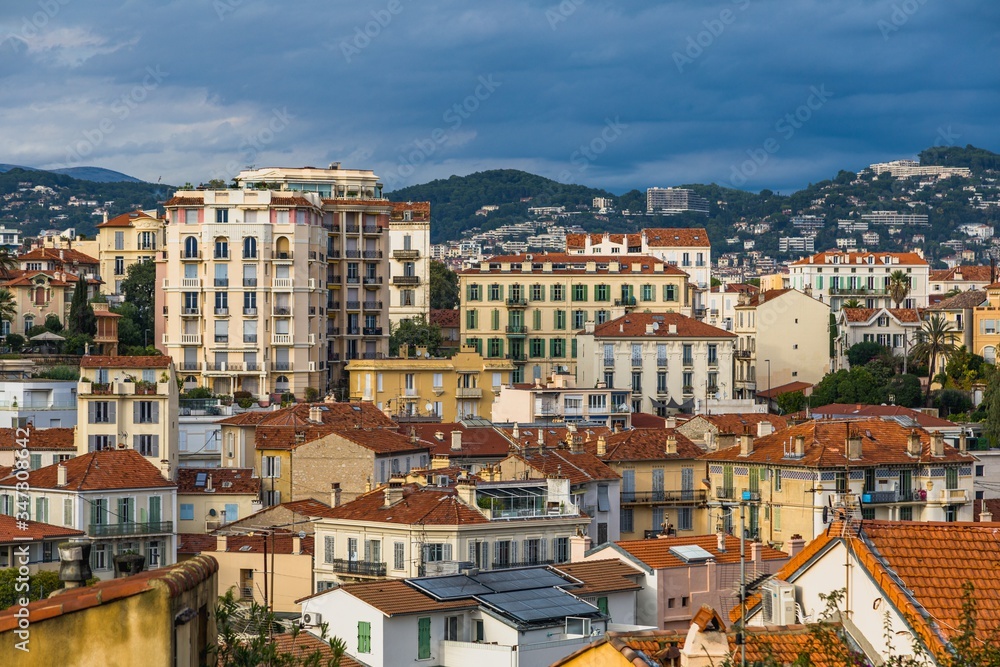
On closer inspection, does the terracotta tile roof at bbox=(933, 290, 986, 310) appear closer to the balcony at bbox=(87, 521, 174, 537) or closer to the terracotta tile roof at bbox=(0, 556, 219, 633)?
the balcony at bbox=(87, 521, 174, 537)

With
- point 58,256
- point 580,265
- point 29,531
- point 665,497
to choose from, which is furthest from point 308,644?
point 58,256

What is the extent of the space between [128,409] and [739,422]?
26.6m

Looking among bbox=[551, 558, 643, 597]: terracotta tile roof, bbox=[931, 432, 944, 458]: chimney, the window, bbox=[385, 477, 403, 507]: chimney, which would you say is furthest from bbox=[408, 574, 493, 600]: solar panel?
Answer: bbox=[931, 432, 944, 458]: chimney

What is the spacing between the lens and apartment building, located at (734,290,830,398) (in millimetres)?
123938

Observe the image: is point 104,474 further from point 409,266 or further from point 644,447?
point 409,266

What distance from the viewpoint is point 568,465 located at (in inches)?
2539

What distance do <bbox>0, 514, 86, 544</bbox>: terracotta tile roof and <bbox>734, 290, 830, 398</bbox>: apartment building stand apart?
2773 inches

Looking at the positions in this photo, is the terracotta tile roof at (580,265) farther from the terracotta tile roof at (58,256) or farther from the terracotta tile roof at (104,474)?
the terracotta tile roof at (104,474)

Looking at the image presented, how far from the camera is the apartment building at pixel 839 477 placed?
58.5 m

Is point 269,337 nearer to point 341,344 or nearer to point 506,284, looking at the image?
point 341,344

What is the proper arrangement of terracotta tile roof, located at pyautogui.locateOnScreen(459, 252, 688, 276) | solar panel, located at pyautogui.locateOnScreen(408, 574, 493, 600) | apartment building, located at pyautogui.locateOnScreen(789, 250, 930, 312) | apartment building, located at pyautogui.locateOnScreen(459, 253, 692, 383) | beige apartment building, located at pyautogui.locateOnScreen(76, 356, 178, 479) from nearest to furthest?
solar panel, located at pyautogui.locateOnScreen(408, 574, 493, 600) < beige apartment building, located at pyautogui.locateOnScreen(76, 356, 178, 479) < apartment building, located at pyautogui.locateOnScreen(459, 253, 692, 383) < terracotta tile roof, located at pyautogui.locateOnScreen(459, 252, 688, 276) < apartment building, located at pyautogui.locateOnScreen(789, 250, 930, 312)

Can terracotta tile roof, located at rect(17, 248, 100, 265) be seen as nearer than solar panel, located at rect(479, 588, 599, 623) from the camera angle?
No

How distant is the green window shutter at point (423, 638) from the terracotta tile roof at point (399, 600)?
0.83 ft

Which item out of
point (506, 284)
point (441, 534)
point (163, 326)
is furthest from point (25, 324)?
point (441, 534)
